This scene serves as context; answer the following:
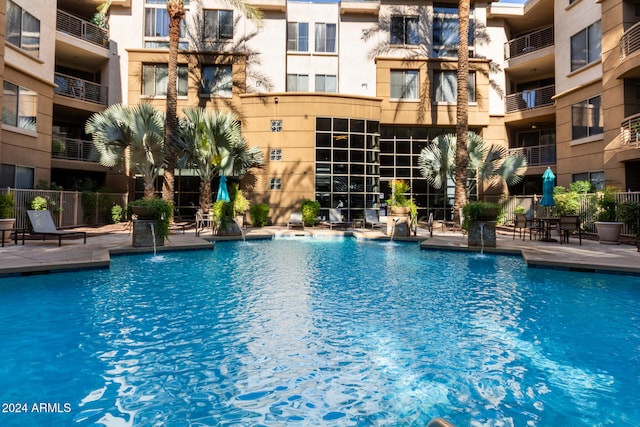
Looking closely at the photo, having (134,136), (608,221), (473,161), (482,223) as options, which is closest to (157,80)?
(134,136)

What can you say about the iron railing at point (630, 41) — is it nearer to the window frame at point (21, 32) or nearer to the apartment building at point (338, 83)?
the apartment building at point (338, 83)

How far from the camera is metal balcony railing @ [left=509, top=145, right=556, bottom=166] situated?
21672 millimetres

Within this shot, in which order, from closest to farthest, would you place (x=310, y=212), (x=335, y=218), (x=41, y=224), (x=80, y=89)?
(x=41, y=224), (x=310, y=212), (x=335, y=218), (x=80, y=89)

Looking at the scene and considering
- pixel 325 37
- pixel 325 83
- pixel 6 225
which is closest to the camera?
pixel 6 225

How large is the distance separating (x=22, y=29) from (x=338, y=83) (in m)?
15.6

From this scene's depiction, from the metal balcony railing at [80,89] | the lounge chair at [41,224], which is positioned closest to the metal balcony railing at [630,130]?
the lounge chair at [41,224]

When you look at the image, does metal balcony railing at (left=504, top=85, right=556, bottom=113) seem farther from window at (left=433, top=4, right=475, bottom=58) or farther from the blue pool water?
the blue pool water

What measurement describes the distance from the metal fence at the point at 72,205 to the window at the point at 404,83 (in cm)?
1695

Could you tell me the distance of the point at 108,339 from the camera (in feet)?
14.2

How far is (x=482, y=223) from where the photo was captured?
38.1ft

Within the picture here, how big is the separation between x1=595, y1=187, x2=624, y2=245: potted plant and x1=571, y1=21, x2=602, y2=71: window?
26.1ft

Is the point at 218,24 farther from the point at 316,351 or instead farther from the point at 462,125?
the point at 316,351

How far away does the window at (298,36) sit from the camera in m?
22.6

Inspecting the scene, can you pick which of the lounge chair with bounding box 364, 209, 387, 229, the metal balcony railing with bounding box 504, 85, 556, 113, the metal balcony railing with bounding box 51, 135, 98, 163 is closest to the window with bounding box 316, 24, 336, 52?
the lounge chair with bounding box 364, 209, 387, 229
